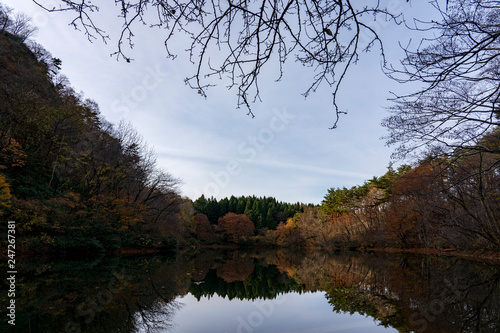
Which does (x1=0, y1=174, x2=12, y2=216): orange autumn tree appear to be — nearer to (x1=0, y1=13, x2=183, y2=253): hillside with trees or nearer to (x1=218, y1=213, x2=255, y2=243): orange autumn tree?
(x1=0, y1=13, x2=183, y2=253): hillside with trees

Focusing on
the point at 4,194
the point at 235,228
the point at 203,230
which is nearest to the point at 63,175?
the point at 4,194

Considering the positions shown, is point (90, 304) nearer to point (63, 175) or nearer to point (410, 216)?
point (63, 175)

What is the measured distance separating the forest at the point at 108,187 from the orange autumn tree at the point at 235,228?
22307mm

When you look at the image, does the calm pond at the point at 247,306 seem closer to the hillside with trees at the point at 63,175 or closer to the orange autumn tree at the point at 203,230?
the hillside with trees at the point at 63,175

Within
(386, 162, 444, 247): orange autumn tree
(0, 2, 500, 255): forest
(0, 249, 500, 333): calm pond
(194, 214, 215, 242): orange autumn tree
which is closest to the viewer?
(0, 249, 500, 333): calm pond

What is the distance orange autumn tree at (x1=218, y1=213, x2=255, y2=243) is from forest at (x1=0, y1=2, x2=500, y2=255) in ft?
73.2

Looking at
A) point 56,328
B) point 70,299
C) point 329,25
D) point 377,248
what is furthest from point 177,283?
point 377,248

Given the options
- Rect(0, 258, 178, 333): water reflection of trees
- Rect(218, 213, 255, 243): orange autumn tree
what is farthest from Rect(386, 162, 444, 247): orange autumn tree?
Rect(218, 213, 255, 243): orange autumn tree

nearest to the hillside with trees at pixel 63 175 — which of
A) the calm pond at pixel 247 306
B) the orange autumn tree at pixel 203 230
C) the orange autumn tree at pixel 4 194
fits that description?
the orange autumn tree at pixel 4 194

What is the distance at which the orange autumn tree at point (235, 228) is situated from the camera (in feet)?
169

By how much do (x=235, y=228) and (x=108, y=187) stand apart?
35050 millimetres

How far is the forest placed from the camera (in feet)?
37.6

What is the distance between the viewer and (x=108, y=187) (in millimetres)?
19312

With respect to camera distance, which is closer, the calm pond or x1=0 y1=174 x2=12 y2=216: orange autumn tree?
the calm pond
